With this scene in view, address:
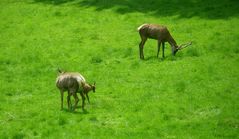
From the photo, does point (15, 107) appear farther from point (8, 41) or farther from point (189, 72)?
point (8, 41)

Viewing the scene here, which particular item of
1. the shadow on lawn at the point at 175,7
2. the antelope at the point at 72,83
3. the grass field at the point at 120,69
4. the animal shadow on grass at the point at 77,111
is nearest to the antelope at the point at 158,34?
the grass field at the point at 120,69

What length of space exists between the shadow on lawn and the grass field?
0.30 ft

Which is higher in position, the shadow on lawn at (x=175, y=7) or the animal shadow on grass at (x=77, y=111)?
the shadow on lawn at (x=175, y=7)

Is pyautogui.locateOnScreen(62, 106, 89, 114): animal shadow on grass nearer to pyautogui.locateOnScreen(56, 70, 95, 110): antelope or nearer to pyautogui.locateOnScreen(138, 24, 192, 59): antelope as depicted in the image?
pyautogui.locateOnScreen(56, 70, 95, 110): antelope

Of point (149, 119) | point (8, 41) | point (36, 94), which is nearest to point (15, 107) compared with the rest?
point (36, 94)

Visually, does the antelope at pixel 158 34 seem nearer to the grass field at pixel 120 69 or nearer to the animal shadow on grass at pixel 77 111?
the grass field at pixel 120 69

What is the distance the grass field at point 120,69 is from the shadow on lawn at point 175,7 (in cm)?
9

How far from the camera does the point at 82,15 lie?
47.2m

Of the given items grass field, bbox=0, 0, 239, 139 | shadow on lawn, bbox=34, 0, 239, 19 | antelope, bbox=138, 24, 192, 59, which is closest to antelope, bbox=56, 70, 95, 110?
grass field, bbox=0, 0, 239, 139

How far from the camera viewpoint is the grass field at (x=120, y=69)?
76.5ft

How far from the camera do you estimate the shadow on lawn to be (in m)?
45.0

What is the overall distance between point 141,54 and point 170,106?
10.0 meters

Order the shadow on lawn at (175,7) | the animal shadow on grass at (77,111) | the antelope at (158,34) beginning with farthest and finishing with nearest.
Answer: the shadow on lawn at (175,7)
the antelope at (158,34)
the animal shadow on grass at (77,111)

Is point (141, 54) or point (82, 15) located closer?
point (141, 54)
